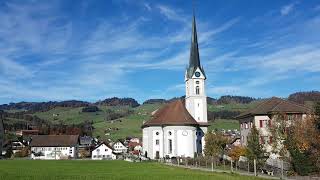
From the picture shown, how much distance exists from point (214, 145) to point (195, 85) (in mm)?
27060

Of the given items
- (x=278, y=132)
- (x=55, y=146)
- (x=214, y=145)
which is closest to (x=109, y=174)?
(x=278, y=132)

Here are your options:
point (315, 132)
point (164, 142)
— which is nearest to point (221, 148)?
point (164, 142)

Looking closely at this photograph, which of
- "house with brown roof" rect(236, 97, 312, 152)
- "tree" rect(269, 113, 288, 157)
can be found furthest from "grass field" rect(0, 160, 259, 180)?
"house with brown roof" rect(236, 97, 312, 152)

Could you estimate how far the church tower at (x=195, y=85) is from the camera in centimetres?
9425

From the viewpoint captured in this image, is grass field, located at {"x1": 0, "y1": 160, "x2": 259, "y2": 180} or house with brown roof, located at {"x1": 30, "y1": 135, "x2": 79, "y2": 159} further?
house with brown roof, located at {"x1": 30, "y1": 135, "x2": 79, "y2": 159}

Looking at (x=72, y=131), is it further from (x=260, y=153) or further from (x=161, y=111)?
(x=260, y=153)

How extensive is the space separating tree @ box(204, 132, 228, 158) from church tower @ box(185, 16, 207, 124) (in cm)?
1866

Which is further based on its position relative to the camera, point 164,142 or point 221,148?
point 164,142

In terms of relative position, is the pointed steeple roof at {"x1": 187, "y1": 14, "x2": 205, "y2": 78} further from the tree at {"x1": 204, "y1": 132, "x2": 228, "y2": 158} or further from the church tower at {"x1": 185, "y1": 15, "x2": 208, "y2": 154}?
the tree at {"x1": 204, "y1": 132, "x2": 228, "y2": 158}

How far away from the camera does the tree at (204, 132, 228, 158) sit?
68375 millimetres

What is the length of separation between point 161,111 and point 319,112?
187 ft

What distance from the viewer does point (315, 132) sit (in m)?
40.0

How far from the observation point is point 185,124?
285 ft

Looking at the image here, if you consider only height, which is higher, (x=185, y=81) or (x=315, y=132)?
(x=185, y=81)
